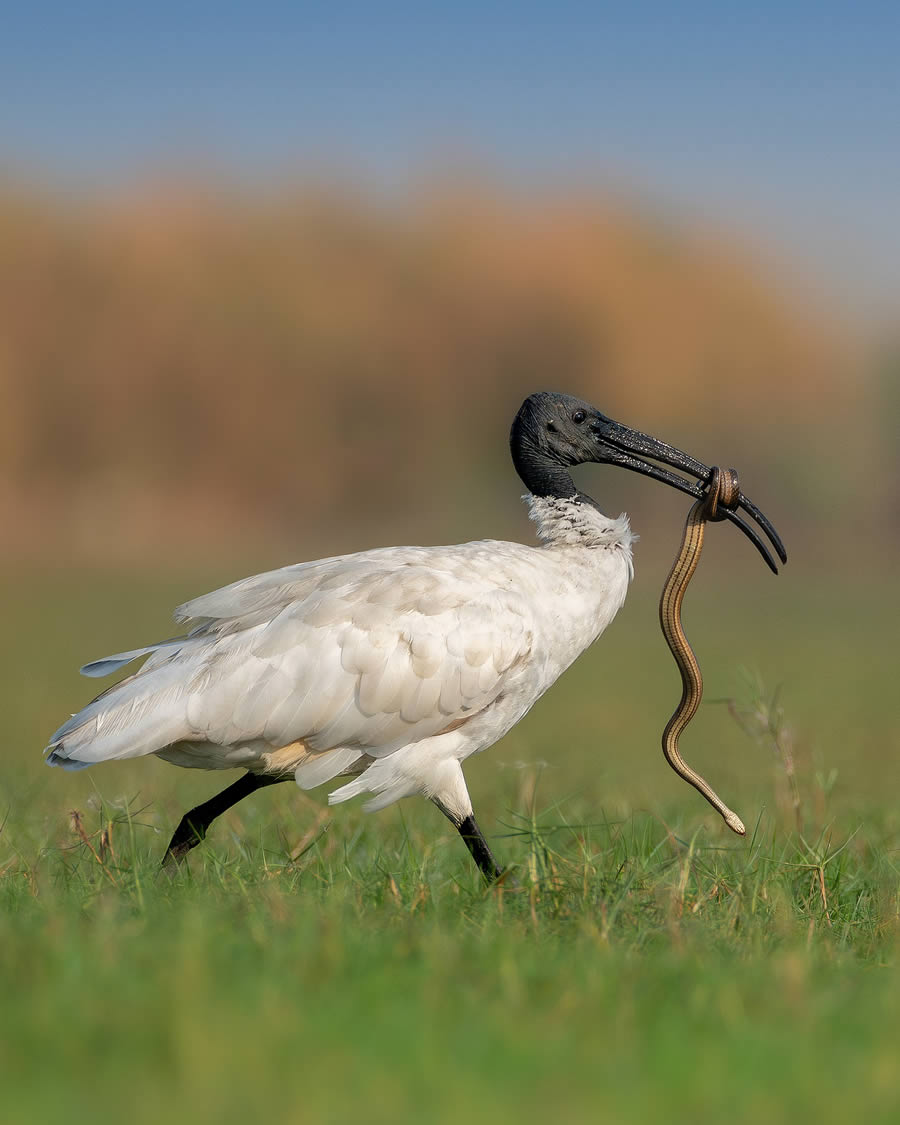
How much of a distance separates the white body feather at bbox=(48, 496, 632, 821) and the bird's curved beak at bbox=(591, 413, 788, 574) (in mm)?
762

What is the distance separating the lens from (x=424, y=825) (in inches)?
258

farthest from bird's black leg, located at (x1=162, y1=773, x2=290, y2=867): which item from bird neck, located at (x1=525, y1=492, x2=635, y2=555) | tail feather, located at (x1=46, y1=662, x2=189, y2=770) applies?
bird neck, located at (x1=525, y1=492, x2=635, y2=555)

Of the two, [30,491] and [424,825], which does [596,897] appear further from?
[30,491]

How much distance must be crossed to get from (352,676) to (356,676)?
0.5 inches

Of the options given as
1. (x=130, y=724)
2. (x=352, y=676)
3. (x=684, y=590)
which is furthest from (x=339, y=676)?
(x=684, y=590)

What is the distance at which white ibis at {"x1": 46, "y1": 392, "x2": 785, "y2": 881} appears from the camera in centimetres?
504

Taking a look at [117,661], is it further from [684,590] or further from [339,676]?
[684,590]

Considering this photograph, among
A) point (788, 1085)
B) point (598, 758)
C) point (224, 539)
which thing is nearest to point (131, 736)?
point (788, 1085)

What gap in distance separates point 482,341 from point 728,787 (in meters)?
47.2

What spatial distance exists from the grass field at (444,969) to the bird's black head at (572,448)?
976 millimetres

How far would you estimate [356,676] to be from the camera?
5066mm

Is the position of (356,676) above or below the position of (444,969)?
above

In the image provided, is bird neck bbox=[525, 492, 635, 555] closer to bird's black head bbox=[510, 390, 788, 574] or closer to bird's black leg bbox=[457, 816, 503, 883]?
bird's black head bbox=[510, 390, 788, 574]

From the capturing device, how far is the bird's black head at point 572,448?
5.83m
